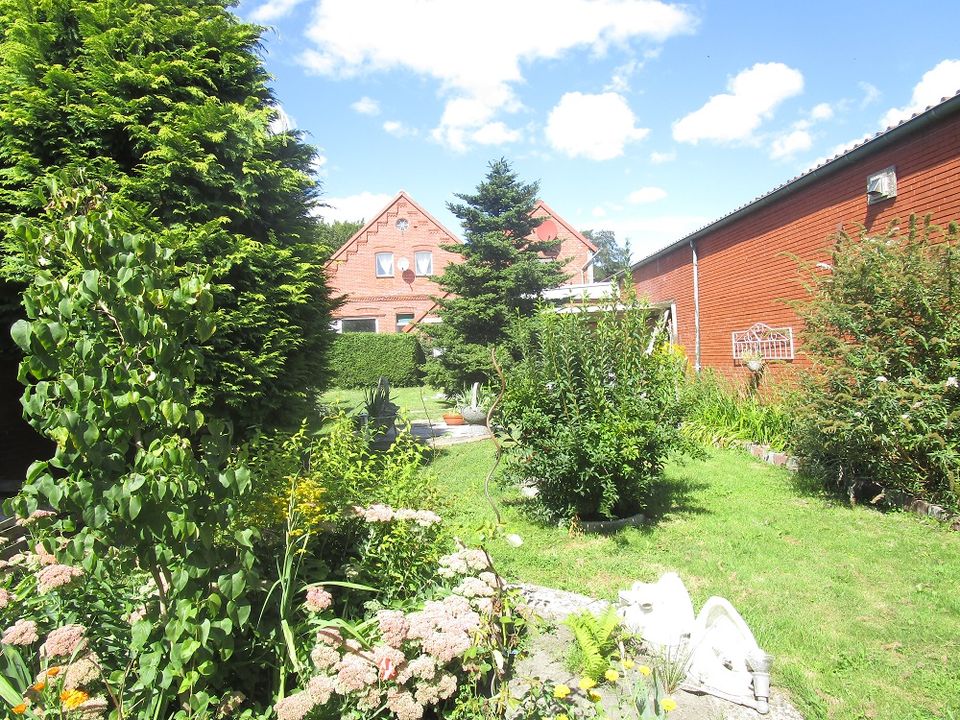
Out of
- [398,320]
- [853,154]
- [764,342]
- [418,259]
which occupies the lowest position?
[764,342]

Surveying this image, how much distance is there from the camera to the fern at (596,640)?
222 centimetres

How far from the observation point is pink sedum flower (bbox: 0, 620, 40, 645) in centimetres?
198

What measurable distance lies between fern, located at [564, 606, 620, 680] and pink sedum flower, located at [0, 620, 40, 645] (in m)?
2.03

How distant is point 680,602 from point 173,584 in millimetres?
2150

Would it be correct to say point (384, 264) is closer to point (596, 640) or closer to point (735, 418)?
point (735, 418)

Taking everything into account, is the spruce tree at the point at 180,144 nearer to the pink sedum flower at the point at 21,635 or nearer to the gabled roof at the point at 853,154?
the pink sedum flower at the point at 21,635

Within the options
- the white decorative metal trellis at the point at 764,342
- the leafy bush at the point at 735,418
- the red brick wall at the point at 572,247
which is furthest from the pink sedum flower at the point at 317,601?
the red brick wall at the point at 572,247

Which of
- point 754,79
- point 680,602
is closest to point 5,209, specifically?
point 680,602

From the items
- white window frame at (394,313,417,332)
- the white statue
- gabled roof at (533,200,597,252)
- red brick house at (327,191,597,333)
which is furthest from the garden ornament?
gabled roof at (533,200,597,252)

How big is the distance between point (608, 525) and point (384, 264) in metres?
24.2

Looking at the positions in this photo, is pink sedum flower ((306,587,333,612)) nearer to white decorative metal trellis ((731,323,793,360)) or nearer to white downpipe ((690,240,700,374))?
white decorative metal trellis ((731,323,793,360))

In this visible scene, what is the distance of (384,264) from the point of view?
2783cm

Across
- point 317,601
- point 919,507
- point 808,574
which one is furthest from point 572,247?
point 317,601

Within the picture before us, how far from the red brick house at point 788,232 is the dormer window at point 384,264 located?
1502 centimetres
